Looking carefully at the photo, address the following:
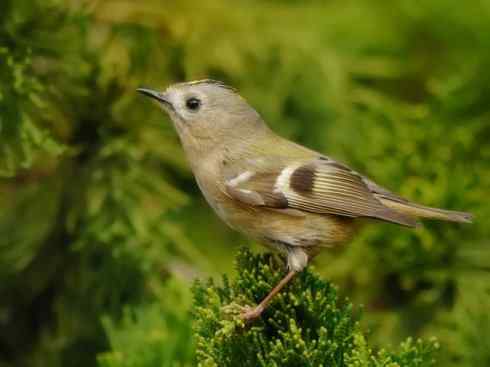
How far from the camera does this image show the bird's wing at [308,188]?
147 cm

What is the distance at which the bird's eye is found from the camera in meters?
1.63

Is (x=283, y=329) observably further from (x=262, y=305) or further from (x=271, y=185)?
(x=271, y=185)

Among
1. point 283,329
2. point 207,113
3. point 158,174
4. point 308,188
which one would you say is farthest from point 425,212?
point 158,174

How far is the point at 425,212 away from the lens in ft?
4.87

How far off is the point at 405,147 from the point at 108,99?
29.1 inches

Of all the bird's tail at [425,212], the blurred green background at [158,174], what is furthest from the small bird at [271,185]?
the blurred green background at [158,174]

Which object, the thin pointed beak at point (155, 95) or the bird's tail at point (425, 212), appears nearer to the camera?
the bird's tail at point (425, 212)

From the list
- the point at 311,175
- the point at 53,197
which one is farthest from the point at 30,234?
the point at 311,175

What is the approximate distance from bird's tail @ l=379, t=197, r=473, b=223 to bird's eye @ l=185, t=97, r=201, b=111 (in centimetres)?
42

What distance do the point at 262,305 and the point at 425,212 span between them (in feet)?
1.26

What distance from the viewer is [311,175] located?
152 centimetres

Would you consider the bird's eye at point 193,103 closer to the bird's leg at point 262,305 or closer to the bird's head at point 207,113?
the bird's head at point 207,113

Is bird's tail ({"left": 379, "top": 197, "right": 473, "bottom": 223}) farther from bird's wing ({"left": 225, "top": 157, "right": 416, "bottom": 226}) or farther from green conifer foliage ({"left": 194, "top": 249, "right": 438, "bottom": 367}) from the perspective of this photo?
green conifer foliage ({"left": 194, "top": 249, "right": 438, "bottom": 367})

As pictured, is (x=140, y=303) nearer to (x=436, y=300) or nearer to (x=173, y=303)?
(x=173, y=303)
